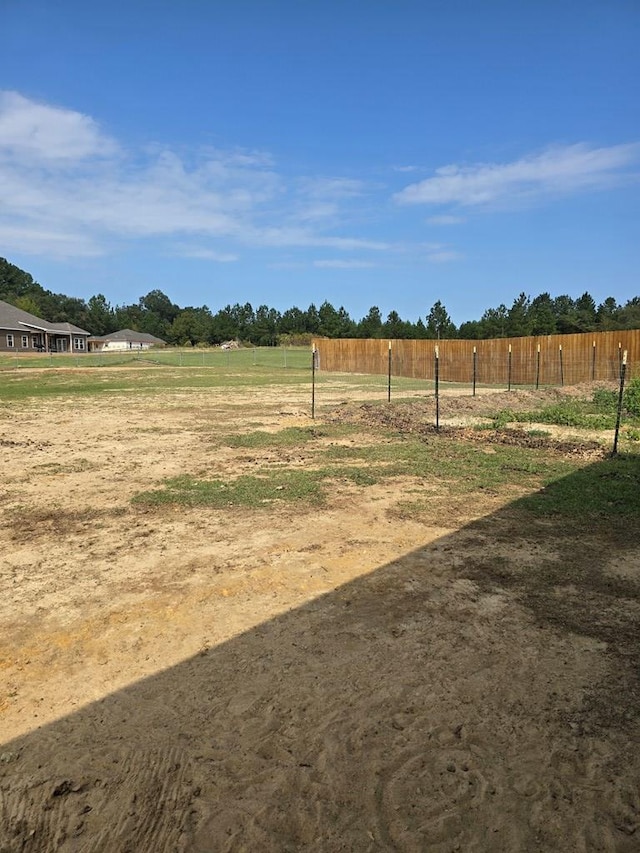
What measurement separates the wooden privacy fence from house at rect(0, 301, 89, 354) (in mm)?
31231

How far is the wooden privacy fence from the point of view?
2452 centimetres

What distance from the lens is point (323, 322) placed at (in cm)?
8256

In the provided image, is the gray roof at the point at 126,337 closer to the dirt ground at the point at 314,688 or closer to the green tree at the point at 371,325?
the green tree at the point at 371,325

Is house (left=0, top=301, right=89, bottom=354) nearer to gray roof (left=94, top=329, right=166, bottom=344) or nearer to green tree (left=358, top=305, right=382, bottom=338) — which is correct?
gray roof (left=94, top=329, right=166, bottom=344)

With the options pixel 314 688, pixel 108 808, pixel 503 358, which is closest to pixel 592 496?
pixel 314 688

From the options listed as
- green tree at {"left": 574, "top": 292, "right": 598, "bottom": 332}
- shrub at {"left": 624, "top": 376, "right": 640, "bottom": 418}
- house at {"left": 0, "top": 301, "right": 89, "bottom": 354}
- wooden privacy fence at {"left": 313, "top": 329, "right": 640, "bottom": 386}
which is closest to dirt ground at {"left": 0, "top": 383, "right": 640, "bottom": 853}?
shrub at {"left": 624, "top": 376, "right": 640, "bottom": 418}

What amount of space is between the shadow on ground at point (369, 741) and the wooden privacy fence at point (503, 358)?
17738 mm

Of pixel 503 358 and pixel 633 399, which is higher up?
pixel 503 358

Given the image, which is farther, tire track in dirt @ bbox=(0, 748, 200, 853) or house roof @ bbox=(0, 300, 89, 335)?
house roof @ bbox=(0, 300, 89, 335)

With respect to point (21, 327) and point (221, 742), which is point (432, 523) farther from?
point (21, 327)

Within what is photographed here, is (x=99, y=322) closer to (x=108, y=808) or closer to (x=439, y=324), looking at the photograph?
(x=439, y=324)

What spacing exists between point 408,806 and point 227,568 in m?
2.47

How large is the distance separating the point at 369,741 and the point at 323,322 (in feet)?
269

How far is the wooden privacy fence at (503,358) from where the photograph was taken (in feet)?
80.4
